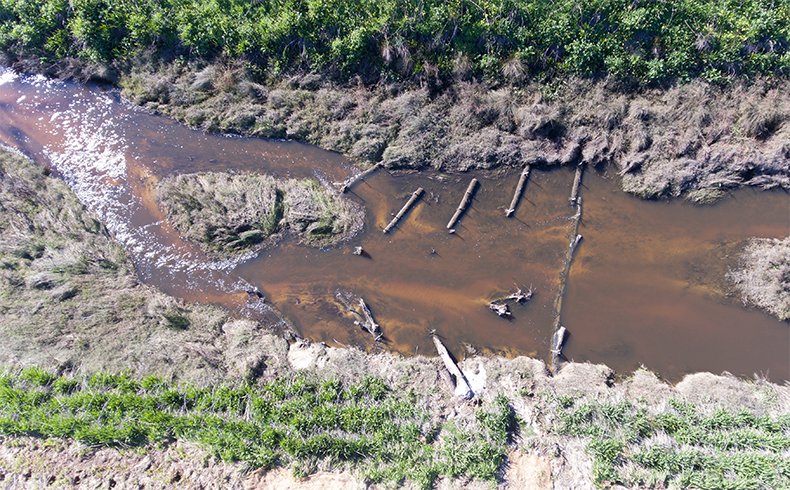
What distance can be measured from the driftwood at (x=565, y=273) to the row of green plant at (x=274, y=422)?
2320 millimetres

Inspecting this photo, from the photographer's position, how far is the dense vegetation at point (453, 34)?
1088 cm

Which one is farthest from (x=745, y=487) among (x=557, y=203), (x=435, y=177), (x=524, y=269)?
(x=435, y=177)

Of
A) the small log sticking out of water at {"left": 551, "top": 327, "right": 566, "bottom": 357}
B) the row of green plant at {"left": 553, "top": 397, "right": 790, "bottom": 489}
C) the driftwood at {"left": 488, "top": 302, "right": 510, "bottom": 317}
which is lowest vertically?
the row of green plant at {"left": 553, "top": 397, "right": 790, "bottom": 489}

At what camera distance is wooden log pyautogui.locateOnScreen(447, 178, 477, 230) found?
1180cm

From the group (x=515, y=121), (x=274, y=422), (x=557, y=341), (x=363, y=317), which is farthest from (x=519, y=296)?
(x=274, y=422)

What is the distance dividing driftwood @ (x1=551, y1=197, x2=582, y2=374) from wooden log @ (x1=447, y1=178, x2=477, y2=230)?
11.0 ft

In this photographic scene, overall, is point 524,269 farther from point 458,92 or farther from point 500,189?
point 458,92

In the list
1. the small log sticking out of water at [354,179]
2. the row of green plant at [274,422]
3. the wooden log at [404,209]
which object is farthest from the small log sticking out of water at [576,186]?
the row of green plant at [274,422]

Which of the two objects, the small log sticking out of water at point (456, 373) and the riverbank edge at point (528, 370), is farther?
the small log sticking out of water at point (456, 373)

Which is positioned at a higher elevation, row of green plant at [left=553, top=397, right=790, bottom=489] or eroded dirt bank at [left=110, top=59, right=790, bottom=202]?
eroded dirt bank at [left=110, top=59, right=790, bottom=202]

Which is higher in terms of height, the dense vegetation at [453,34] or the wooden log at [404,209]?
the dense vegetation at [453,34]

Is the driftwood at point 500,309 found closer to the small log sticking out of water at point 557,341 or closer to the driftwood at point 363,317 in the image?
the small log sticking out of water at point 557,341

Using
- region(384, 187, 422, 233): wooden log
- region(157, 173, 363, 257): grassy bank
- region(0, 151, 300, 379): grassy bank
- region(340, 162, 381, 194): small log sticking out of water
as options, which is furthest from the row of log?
region(0, 151, 300, 379): grassy bank

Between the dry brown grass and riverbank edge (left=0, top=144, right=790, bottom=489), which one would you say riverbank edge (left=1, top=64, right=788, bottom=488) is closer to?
riverbank edge (left=0, top=144, right=790, bottom=489)
